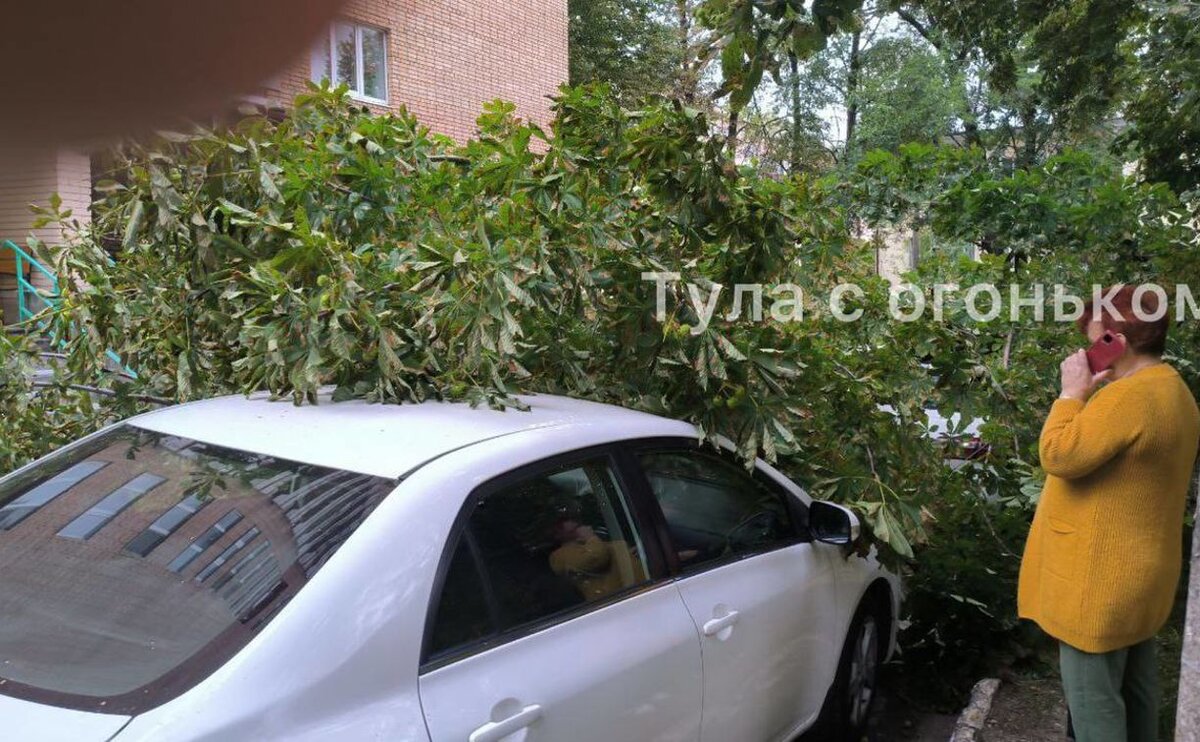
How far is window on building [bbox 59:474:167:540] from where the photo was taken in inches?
100.0

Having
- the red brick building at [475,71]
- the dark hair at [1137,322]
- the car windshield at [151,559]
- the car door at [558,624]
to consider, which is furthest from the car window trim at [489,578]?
the red brick building at [475,71]

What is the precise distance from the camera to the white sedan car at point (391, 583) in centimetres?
203

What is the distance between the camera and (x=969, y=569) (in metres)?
4.73

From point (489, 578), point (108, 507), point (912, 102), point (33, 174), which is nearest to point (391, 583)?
point (489, 578)

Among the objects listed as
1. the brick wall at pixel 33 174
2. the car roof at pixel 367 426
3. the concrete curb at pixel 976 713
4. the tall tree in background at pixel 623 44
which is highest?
the tall tree in background at pixel 623 44

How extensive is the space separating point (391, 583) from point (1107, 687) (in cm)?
234

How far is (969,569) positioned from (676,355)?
2047 millimetres

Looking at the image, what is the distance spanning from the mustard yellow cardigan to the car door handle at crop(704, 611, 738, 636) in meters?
1.06

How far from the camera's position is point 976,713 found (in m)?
3.96

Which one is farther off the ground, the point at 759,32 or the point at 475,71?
the point at 475,71

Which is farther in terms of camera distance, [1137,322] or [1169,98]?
[1169,98]

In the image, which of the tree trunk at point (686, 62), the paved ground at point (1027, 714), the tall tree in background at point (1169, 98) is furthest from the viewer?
the tall tree in background at point (1169, 98)

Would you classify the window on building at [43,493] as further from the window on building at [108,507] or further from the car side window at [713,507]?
the car side window at [713,507]

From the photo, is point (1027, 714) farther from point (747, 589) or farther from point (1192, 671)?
point (747, 589)
